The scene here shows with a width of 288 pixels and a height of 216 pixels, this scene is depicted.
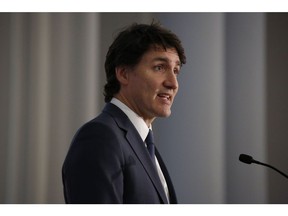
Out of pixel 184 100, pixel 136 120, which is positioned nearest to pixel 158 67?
pixel 136 120

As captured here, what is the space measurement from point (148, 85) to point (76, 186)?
0.42 metres

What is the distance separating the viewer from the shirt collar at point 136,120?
1141 millimetres

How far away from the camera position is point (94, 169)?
2.91 feet

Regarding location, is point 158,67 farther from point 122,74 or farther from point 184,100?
point 184,100

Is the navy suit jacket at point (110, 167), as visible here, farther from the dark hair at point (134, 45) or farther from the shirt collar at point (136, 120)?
the dark hair at point (134, 45)

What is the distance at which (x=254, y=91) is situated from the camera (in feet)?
5.47

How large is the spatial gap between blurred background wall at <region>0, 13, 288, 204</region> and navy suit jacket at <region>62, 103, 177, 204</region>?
0.63 m

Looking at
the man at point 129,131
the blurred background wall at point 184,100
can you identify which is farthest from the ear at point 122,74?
the blurred background wall at point 184,100

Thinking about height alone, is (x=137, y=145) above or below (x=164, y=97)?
below

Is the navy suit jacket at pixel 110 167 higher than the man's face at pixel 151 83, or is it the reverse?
the man's face at pixel 151 83

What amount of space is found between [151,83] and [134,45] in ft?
0.43

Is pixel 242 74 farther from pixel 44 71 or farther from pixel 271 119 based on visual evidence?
pixel 44 71

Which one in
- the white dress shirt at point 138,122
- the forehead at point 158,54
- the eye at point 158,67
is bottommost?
the white dress shirt at point 138,122
